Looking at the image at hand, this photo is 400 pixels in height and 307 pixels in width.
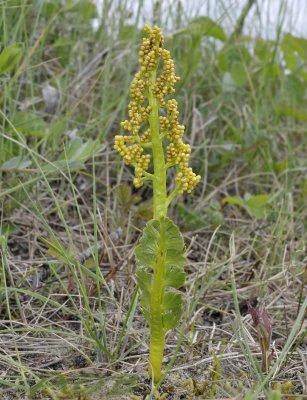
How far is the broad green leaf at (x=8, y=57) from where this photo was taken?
1847 millimetres

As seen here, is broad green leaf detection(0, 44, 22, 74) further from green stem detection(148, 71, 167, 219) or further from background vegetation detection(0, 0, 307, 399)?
green stem detection(148, 71, 167, 219)

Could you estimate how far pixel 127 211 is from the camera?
7.32 feet

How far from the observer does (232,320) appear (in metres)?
1.85

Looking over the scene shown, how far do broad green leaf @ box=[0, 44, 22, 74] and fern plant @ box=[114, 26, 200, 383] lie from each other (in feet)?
1.96

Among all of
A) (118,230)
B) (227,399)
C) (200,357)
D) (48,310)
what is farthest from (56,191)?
(227,399)

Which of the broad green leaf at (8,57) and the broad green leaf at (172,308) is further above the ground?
the broad green leaf at (8,57)

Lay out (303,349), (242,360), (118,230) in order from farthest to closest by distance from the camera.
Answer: (118,230) < (303,349) < (242,360)

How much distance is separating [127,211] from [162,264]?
88 cm

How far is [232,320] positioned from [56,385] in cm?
59

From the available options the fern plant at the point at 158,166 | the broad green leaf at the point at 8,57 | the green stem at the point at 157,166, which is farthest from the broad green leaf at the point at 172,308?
the broad green leaf at the point at 8,57

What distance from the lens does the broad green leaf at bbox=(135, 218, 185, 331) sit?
1.34m

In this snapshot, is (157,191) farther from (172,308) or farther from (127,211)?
(127,211)

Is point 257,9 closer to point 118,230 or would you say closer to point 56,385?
point 118,230

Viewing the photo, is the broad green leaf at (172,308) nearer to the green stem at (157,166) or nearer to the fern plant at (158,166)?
the fern plant at (158,166)
